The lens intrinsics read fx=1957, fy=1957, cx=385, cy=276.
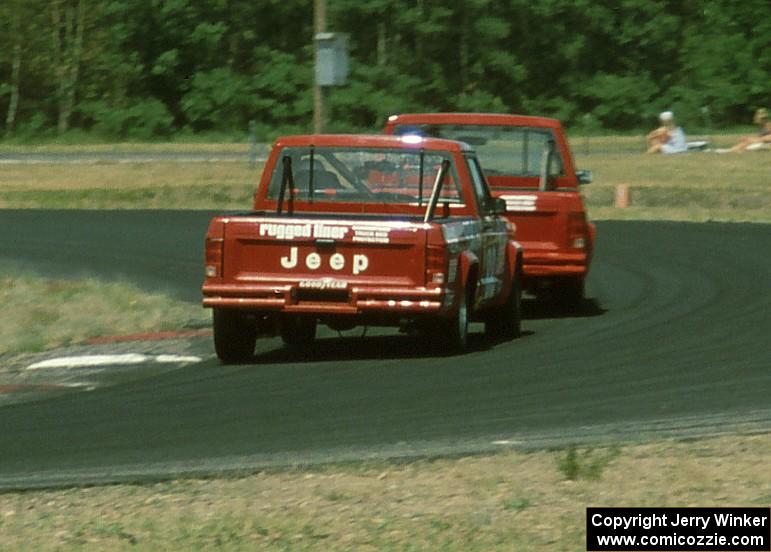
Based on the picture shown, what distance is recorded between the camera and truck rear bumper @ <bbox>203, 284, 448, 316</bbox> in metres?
13.2

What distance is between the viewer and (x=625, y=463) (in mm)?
9070

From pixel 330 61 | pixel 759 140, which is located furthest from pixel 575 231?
pixel 759 140

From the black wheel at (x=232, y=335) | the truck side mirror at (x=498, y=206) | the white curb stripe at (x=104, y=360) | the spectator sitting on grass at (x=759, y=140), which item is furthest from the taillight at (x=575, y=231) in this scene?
the spectator sitting on grass at (x=759, y=140)

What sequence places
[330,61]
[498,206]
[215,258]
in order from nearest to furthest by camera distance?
1. [215,258]
2. [498,206]
3. [330,61]

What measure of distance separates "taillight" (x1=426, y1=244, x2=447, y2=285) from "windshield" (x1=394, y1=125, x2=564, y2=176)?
4.55 meters

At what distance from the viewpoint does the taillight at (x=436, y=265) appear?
1323 cm

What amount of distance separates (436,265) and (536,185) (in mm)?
4552

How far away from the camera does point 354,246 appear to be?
43.6 ft

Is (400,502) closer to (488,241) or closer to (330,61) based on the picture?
(488,241)

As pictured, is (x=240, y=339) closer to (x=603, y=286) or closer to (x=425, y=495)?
(x=425, y=495)

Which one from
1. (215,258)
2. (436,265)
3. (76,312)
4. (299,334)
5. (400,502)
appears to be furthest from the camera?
(76,312)

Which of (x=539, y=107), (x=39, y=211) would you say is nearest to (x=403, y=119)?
(x=39, y=211)

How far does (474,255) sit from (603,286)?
5973 millimetres

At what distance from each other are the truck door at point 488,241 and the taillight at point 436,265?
103 cm
